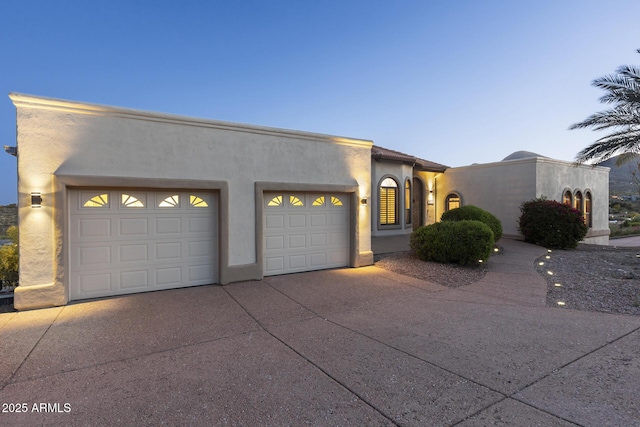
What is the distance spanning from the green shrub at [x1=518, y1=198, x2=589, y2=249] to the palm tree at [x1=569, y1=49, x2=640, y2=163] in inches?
101

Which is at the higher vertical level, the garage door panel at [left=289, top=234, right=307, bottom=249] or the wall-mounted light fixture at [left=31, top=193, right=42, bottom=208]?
the wall-mounted light fixture at [left=31, top=193, right=42, bottom=208]

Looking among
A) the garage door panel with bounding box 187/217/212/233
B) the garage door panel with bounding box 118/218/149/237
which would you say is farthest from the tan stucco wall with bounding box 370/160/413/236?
the garage door panel with bounding box 118/218/149/237

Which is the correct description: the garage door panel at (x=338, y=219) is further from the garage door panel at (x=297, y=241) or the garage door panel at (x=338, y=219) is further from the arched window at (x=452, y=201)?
the arched window at (x=452, y=201)

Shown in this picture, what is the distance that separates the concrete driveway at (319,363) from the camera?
2.59 meters

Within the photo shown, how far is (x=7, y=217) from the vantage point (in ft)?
38.8

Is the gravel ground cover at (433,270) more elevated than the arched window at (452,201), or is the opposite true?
the arched window at (452,201)

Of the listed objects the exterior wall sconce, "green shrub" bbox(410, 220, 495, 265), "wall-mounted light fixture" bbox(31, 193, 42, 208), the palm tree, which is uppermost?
the palm tree

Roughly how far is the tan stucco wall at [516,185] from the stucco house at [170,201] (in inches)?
405

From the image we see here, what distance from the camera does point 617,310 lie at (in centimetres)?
529

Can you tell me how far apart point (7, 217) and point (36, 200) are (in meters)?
9.84

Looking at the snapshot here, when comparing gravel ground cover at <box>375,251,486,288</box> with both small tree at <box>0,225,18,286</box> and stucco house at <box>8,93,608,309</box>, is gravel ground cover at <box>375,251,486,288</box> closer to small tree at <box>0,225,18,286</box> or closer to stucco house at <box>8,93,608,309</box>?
stucco house at <box>8,93,608,309</box>

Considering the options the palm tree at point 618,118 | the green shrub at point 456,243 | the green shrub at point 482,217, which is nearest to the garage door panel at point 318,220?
the green shrub at point 456,243

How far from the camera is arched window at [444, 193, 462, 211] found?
17375 millimetres

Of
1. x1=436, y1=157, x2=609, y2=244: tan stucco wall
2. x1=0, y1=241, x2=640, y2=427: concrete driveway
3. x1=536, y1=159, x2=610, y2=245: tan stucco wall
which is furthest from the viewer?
x1=536, y1=159, x2=610, y2=245: tan stucco wall
